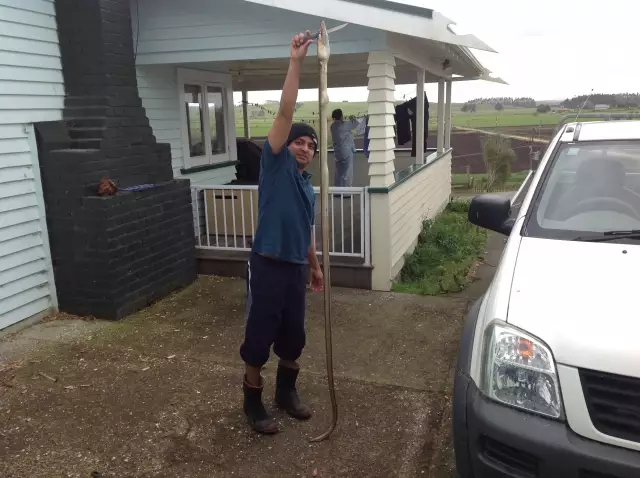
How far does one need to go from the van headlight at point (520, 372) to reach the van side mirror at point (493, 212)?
1.25 m

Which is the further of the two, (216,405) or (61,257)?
(61,257)

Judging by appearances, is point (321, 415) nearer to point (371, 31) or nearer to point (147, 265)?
point (147, 265)

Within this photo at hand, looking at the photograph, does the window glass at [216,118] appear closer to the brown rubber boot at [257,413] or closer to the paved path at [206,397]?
the paved path at [206,397]

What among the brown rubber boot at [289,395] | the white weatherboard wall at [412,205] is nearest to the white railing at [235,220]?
the white weatherboard wall at [412,205]

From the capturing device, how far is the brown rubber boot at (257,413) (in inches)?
134

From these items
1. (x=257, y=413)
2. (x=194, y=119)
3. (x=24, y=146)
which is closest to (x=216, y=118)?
(x=194, y=119)

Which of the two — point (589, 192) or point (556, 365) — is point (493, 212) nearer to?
point (589, 192)

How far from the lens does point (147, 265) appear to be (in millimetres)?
5762

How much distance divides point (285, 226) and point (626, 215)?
186 cm

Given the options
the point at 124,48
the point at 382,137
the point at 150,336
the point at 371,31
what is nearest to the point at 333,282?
the point at 382,137

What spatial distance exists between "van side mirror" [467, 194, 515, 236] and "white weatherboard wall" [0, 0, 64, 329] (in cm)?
394

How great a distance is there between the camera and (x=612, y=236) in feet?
9.26

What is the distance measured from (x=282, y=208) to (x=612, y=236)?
170 cm

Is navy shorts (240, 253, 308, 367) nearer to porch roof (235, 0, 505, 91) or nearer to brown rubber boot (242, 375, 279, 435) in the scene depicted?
brown rubber boot (242, 375, 279, 435)
